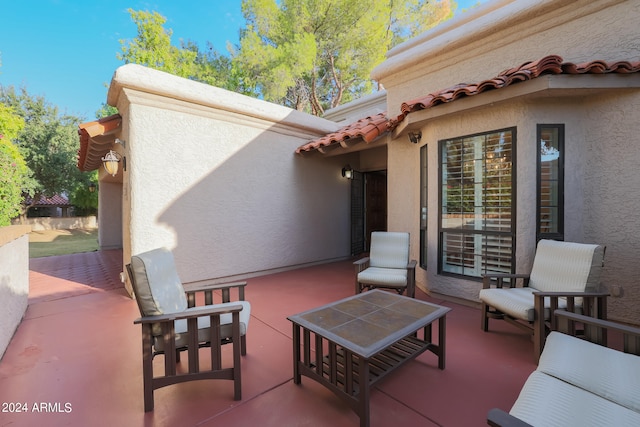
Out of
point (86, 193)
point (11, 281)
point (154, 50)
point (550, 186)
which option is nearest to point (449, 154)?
point (550, 186)

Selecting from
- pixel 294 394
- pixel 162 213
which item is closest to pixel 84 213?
pixel 162 213

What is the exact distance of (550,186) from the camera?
4492mm

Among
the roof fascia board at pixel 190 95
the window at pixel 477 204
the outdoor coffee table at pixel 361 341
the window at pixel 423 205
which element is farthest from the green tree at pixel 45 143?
the window at pixel 477 204

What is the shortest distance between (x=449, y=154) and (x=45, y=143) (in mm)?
25465

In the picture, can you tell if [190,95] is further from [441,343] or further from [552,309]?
[552,309]

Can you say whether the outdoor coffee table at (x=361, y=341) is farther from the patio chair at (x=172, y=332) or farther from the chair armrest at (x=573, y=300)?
the chair armrest at (x=573, y=300)

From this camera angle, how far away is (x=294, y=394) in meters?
2.71

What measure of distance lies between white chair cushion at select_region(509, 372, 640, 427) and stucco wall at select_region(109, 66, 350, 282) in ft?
20.1

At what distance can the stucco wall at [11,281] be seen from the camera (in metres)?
3.54

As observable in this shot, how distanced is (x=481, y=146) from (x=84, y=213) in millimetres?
30906

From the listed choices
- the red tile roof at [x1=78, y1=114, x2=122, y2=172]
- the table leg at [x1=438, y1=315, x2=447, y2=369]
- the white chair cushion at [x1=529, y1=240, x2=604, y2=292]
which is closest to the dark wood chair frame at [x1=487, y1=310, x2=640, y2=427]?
the table leg at [x1=438, y1=315, x2=447, y2=369]

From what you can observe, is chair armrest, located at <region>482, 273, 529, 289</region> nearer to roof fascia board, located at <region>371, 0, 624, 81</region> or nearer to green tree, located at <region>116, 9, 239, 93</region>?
roof fascia board, located at <region>371, 0, 624, 81</region>

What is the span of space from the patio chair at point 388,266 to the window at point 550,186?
215 cm

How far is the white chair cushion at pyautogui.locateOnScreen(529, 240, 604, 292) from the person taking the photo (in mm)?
3504
